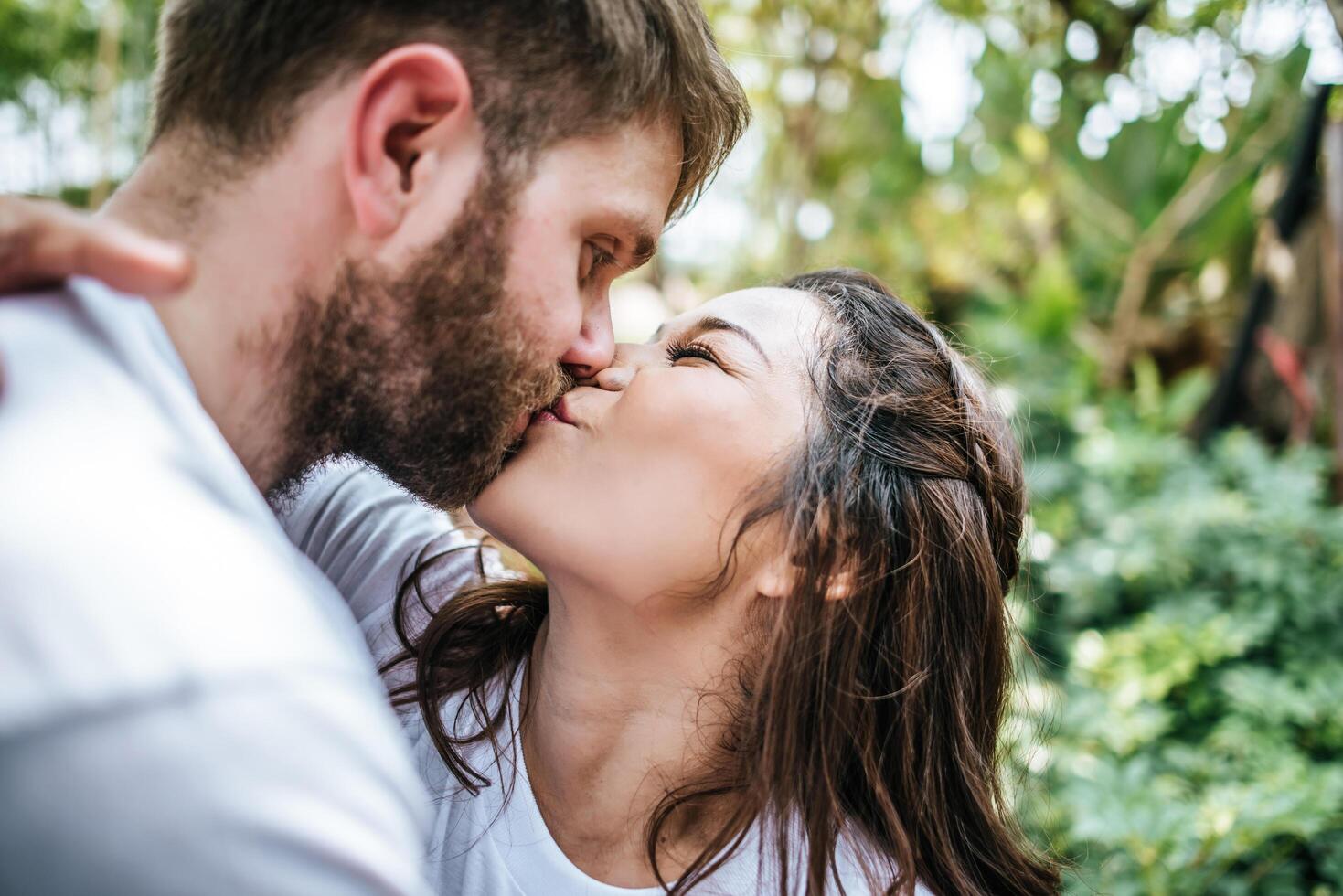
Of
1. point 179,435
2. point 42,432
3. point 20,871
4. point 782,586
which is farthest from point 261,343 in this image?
point 782,586

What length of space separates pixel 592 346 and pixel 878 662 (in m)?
0.85

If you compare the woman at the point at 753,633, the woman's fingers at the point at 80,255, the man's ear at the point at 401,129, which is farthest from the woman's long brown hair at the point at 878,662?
the woman's fingers at the point at 80,255

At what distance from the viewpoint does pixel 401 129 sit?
1.51 meters

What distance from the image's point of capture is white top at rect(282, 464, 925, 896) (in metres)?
1.88

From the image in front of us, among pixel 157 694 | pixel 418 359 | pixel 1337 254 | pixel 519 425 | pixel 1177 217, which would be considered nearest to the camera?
pixel 157 694

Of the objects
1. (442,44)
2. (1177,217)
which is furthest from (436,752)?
(1177,217)

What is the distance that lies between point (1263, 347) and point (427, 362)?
176 inches

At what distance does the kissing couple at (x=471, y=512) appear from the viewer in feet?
3.05

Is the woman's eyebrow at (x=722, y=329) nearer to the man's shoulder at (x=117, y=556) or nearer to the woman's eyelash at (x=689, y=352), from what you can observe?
the woman's eyelash at (x=689, y=352)

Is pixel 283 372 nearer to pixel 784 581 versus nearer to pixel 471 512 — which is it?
pixel 471 512

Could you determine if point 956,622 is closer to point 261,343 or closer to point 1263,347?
point 261,343

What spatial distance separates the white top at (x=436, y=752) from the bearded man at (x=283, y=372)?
597mm

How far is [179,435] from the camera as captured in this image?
1.14m

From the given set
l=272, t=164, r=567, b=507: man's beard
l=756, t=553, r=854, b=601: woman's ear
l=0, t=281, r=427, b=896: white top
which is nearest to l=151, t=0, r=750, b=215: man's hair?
l=272, t=164, r=567, b=507: man's beard
